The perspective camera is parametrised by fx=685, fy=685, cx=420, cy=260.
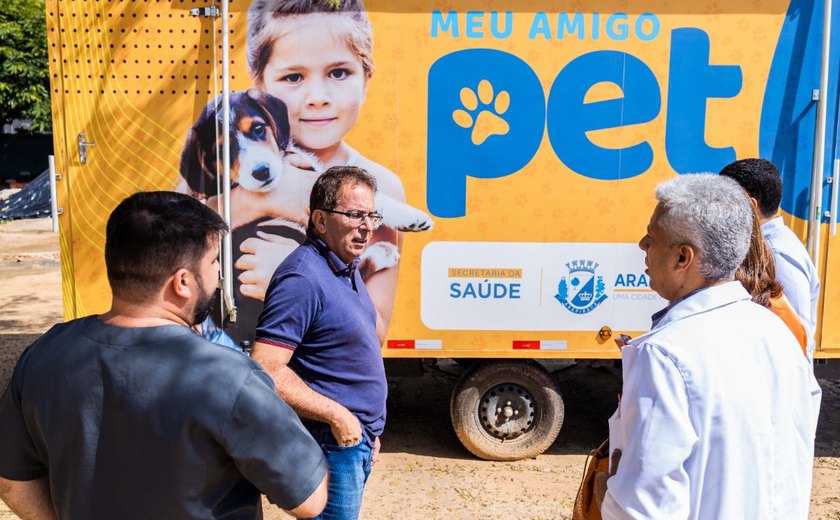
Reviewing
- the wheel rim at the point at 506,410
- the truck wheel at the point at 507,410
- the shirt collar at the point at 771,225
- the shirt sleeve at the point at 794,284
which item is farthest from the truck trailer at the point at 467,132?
the shirt sleeve at the point at 794,284

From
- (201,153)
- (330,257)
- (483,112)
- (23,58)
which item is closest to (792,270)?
(330,257)

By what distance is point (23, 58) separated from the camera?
19281 mm

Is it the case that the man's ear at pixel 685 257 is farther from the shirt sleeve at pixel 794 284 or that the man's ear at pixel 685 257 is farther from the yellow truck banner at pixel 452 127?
the yellow truck banner at pixel 452 127

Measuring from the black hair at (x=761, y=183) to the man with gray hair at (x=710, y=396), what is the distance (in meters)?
1.18

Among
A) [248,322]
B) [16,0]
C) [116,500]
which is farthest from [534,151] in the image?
[16,0]

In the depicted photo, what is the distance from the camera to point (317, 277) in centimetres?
239

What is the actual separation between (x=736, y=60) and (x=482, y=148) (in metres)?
1.68

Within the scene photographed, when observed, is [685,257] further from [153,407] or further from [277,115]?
[277,115]

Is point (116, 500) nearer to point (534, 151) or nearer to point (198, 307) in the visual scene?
point (198, 307)

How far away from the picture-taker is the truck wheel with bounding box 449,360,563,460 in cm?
471

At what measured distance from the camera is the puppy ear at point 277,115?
14.0 feet

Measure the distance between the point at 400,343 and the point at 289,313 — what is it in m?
2.20

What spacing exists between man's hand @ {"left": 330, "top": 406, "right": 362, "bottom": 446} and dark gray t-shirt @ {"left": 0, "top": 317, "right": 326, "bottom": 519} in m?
0.79

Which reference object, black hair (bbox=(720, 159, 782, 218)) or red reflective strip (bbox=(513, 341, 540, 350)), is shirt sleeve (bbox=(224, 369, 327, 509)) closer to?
black hair (bbox=(720, 159, 782, 218))
